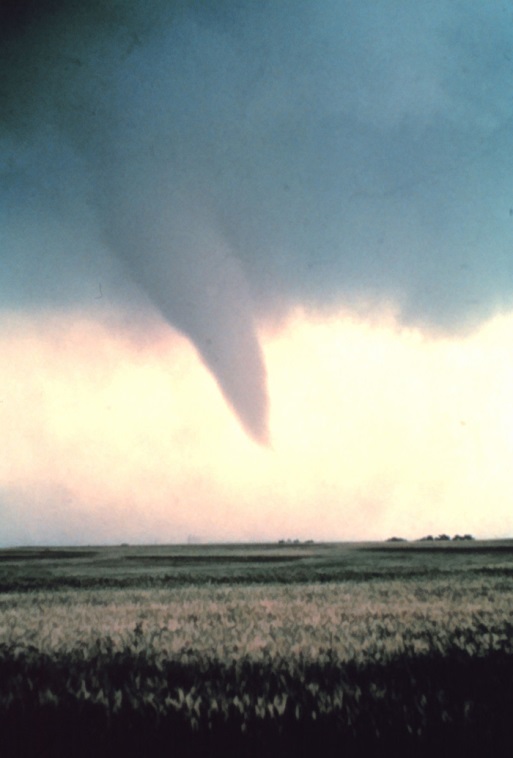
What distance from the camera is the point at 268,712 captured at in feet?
22.0

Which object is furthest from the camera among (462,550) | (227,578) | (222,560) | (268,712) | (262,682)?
(462,550)

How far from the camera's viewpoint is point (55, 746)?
245 inches

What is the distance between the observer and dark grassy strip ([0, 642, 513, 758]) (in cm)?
599

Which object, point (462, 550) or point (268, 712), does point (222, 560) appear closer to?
point (462, 550)

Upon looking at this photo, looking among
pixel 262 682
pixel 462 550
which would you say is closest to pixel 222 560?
pixel 462 550

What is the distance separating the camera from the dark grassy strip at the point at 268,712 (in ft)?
19.6

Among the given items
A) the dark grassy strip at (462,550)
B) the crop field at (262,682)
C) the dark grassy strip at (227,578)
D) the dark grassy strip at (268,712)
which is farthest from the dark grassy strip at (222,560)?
the dark grassy strip at (268,712)

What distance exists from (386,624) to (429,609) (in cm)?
258

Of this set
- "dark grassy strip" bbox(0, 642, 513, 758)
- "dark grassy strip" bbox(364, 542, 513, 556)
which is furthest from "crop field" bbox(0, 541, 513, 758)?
"dark grassy strip" bbox(364, 542, 513, 556)

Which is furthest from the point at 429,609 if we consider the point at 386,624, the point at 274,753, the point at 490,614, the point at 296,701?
the point at 274,753

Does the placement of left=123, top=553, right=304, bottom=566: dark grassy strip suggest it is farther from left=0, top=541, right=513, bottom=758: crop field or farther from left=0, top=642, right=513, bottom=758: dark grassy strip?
left=0, top=642, right=513, bottom=758: dark grassy strip

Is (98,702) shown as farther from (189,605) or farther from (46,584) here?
(46,584)

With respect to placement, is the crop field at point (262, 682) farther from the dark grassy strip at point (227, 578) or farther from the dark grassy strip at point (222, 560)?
the dark grassy strip at point (222, 560)

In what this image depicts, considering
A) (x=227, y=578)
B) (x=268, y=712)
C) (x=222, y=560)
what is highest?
(x=268, y=712)
